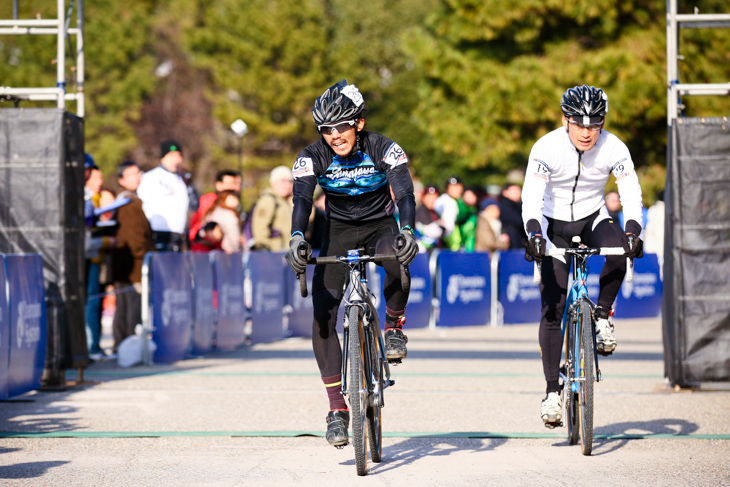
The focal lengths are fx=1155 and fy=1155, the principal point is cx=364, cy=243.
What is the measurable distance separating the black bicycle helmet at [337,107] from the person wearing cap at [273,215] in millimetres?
9071

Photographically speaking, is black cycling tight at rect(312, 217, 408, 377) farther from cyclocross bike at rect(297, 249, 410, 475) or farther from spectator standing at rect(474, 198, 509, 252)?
spectator standing at rect(474, 198, 509, 252)

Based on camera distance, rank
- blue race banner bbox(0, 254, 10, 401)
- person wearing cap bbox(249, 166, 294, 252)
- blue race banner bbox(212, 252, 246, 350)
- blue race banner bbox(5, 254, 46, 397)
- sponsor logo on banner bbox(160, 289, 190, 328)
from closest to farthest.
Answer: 1. blue race banner bbox(0, 254, 10, 401)
2. blue race banner bbox(5, 254, 46, 397)
3. sponsor logo on banner bbox(160, 289, 190, 328)
4. blue race banner bbox(212, 252, 246, 350)
5. person wearing cap bbox(249, 166, 294, 252)

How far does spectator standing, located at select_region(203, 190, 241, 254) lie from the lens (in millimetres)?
15258

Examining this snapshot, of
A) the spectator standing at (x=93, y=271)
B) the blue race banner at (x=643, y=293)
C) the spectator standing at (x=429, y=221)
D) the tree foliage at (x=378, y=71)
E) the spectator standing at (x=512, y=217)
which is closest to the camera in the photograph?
the spectator standing at (x=93, y=271)

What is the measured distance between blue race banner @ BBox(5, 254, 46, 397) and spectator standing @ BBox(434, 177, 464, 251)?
9.91 metres

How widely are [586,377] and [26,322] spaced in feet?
16.4

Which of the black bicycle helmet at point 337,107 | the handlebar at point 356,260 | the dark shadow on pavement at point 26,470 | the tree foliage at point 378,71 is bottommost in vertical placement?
the dark shadow on pavement at point 26,470

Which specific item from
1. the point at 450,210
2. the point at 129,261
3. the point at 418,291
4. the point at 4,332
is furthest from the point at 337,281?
the point at 450,210

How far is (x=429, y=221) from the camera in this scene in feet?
62.1

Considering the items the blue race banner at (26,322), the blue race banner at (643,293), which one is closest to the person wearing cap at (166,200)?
the blue race banner at (26,322)

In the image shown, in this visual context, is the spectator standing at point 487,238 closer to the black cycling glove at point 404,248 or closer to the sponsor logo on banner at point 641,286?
the sponsor logo on banner at point 641,286

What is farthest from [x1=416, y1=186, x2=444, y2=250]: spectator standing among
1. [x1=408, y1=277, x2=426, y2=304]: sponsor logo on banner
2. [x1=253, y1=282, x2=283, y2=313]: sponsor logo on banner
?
[x1=253, y1=282, x2=283, y2=313]: sponsor logo on banner

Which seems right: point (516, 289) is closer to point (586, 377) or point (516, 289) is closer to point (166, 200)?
point (166, 200)

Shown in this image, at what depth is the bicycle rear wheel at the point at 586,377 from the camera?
7152mm
